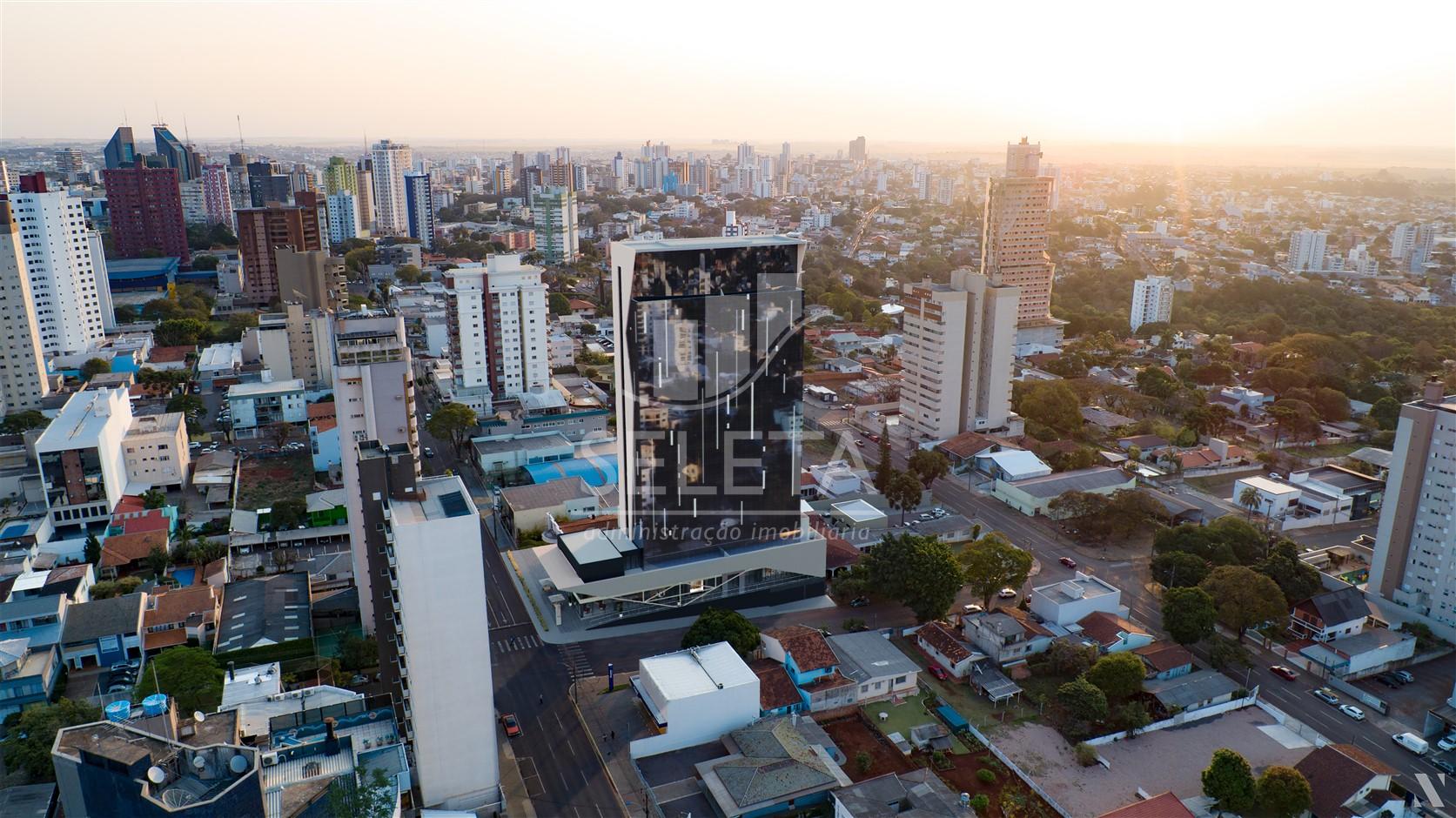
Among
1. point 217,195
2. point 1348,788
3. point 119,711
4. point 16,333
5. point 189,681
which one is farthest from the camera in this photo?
point 217,195

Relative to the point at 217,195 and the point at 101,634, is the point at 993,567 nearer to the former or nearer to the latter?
the point at 101,634

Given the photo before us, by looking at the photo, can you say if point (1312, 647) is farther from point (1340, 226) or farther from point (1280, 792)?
point (1340, 226)

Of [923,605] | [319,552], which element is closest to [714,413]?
[923,605]

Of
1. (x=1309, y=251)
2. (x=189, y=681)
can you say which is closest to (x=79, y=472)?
(x=189, y=681)

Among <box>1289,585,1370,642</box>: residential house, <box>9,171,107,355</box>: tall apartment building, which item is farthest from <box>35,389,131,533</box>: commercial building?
<box>1289,585,1370,642</box>: residential house

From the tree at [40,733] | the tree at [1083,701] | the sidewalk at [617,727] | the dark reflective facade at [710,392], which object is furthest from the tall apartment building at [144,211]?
the tree at [1083,701]

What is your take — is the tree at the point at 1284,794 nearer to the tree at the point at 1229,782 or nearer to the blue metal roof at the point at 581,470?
the tree at the point at 1229,782
